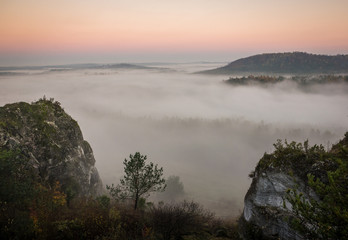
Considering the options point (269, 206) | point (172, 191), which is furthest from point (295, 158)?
point (172, 191)

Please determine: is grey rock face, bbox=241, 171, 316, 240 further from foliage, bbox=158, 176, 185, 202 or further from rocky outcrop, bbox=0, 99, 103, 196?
foliage, bbox=158, 176, 185, 202

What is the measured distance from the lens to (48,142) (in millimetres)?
31328

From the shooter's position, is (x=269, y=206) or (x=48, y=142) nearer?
(x=269, y=206)

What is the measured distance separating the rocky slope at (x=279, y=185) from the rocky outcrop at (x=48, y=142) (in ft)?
74.4

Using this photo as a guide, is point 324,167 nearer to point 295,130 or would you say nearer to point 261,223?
point 261,223

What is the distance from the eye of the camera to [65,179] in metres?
32.3

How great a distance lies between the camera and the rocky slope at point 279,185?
58.7 feet

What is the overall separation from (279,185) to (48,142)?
3150cm

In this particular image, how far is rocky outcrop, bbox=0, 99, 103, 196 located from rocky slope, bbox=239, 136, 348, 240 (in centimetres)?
2267

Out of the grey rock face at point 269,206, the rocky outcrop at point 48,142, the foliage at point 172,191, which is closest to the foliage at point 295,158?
the grey rock face at point 269,206

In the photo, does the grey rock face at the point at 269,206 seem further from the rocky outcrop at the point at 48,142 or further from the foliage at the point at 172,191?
the foliage at the point at 172,191

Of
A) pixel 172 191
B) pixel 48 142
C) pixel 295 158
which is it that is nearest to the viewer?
pixel 295 158

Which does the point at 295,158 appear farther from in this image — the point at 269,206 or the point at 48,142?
the point at 48,142

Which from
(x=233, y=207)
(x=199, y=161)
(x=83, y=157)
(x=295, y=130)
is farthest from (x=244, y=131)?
(x=83, y=157)
